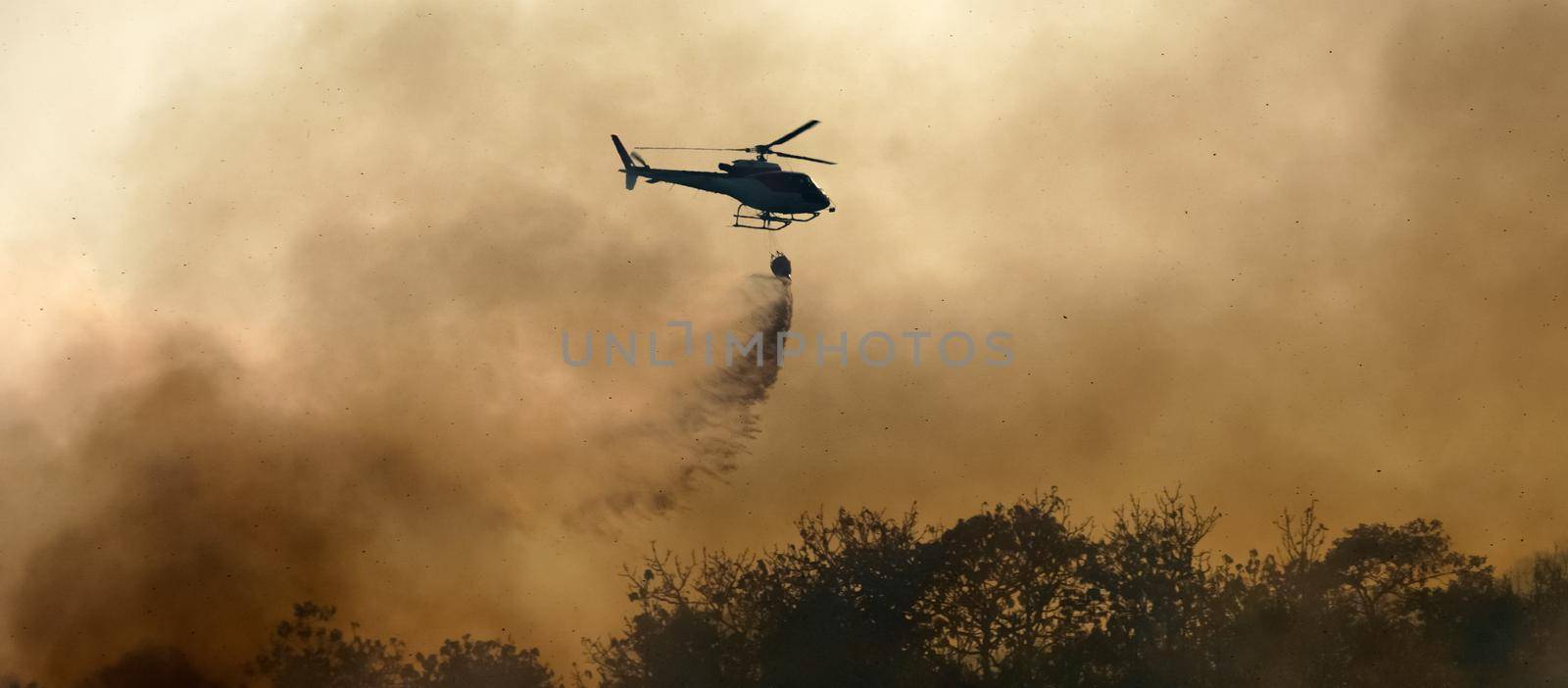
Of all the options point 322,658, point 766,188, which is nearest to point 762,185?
point 766,188

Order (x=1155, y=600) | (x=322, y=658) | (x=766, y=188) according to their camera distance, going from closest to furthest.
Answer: (x=1155, y=600) < (x=766, y=188) < (x=322, y=658)

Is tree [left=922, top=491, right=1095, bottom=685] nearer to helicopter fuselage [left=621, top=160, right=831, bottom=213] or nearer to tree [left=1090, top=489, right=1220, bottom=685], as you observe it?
tree [left=1090, top=489, right=1220, bottom=685]

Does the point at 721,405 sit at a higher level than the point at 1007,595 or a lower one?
higher

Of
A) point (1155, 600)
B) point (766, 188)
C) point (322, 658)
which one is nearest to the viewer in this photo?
point (1155, 600)

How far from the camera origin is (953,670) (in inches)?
2975

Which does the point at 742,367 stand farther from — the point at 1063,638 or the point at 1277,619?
the point at 1277,619

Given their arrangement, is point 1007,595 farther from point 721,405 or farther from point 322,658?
point 322,658

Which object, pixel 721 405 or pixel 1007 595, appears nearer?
pixel 1007 595

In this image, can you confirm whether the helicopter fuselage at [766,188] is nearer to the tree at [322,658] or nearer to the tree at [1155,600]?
the tree at [1155,600]

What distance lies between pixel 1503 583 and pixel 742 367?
33.1 metres

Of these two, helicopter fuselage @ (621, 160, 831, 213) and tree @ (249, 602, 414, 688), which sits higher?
helicopter fuselage @ (621, 160, 831, 213)

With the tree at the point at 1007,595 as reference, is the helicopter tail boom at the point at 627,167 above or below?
above

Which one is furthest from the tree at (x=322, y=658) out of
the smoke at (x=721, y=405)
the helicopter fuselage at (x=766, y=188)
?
the helicopter fuselage at (x=766, y=188)

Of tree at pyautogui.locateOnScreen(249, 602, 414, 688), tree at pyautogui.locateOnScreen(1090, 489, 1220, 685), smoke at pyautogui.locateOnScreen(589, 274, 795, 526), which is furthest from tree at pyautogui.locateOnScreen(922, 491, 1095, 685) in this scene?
tree at pyautogui.locateOnScreen(249, 602, 414, 688)
